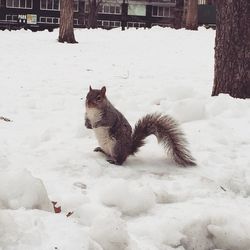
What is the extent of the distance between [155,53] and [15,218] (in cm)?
1194

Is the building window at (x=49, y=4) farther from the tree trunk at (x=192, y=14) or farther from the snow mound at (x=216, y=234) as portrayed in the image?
the snow mound at (x=216, y=234)

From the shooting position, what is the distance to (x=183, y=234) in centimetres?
310

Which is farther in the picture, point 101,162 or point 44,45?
point 44,45

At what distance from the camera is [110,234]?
2.69m

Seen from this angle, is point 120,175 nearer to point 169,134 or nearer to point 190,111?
point 169,134

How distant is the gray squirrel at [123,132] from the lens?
4402 millimetres

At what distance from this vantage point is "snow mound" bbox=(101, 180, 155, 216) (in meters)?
3.38

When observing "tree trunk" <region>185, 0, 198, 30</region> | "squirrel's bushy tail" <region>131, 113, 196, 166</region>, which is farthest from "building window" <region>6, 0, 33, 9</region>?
"squirrel's bushy tail" <region>131, 113, 196, 166</region>

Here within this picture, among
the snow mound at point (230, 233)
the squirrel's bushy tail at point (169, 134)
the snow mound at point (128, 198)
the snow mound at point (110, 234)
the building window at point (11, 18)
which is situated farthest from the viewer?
the building window at point (11, 18)

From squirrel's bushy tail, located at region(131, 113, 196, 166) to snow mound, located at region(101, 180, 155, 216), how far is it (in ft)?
2.95

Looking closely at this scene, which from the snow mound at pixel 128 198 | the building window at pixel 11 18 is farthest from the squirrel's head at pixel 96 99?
the building window at pixel 11 18

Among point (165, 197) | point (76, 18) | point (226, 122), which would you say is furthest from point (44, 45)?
point (76, 18)

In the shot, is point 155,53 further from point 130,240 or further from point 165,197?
point 130,240

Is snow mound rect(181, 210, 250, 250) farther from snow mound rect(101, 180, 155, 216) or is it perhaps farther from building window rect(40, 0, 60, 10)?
building window rect(40, 0, 60, 10)
